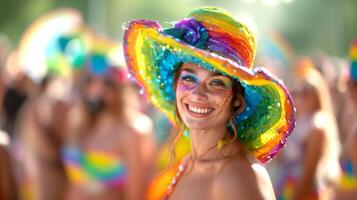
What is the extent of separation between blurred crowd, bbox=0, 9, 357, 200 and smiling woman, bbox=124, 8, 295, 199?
120 cm

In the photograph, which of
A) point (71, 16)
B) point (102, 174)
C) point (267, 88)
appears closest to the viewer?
point (267, 88)

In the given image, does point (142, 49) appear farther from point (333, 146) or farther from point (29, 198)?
point (29, 198)

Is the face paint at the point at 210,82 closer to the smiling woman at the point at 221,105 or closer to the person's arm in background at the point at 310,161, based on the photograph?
the smiling woman at the point at 221,105

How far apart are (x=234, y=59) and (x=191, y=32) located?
18cm

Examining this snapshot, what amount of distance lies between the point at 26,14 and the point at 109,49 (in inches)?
224

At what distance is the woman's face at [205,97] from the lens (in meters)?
2.70

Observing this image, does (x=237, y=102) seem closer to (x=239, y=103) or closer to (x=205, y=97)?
(x=239, y=103)

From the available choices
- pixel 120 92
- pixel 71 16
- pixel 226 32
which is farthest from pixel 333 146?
pixel 71 16

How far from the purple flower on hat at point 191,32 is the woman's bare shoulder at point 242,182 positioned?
1.43 feet

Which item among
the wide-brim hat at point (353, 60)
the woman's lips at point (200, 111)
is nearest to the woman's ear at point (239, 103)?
the woman's lips at point (200, 111)

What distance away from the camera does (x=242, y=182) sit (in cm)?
251

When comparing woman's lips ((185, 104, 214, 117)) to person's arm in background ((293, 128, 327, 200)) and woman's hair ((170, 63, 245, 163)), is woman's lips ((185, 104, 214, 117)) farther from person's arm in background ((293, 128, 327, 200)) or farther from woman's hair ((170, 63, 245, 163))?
person's arm in background ((293, 128, 327, 200))

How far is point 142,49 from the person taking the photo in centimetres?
298

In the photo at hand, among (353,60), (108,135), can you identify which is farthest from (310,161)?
(108,135)
